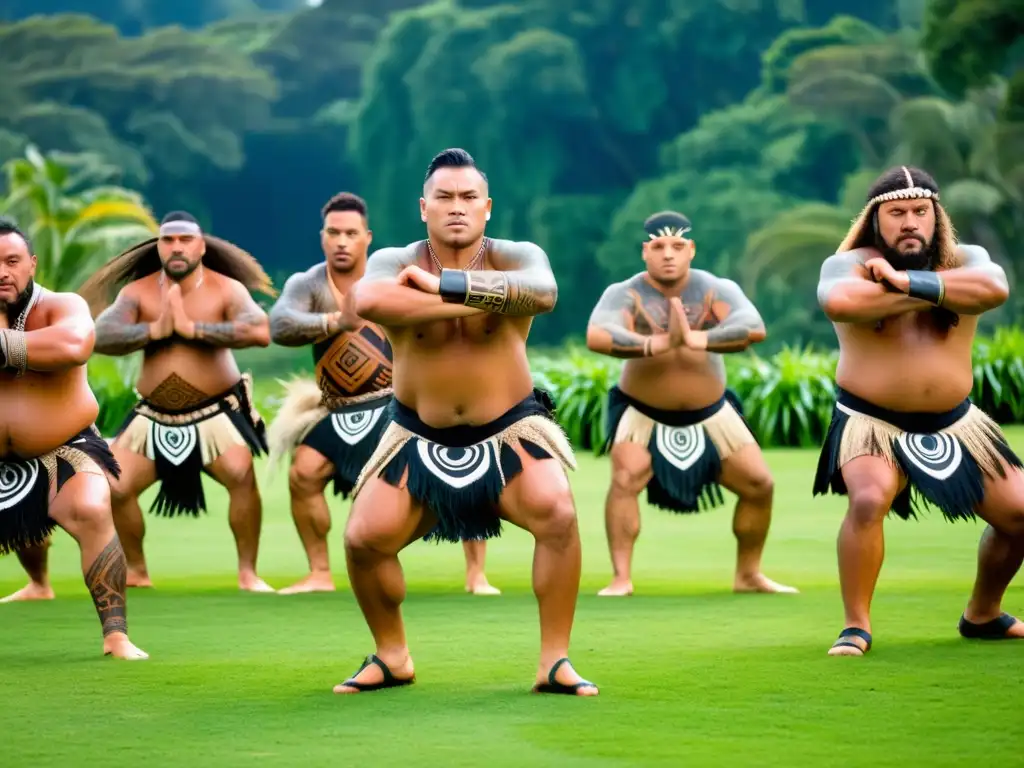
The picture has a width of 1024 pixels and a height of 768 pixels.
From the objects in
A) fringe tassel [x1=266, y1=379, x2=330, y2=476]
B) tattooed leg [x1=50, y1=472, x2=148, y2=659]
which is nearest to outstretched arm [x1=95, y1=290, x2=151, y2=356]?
fringe tassel [x1=266, y1=379, x2=330, y2=476]

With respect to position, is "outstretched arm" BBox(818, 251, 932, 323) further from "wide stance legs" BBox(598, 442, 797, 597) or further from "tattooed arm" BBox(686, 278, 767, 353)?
"wide stance legs" BBox(598, 442, 797, 597)

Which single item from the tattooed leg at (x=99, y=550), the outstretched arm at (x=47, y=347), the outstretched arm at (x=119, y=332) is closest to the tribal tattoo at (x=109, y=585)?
the tattooed leg at (x=99, y=550)

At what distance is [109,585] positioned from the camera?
5.80m

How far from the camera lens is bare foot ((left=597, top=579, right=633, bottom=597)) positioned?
7359mm

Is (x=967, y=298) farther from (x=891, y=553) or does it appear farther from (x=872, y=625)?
(x=891, y=553)

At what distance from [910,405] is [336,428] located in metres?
2.80

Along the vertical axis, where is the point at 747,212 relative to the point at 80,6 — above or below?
below

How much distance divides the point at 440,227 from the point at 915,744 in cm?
195

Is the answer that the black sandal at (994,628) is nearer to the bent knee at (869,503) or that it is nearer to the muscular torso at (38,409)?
the bent knee at (869,503)

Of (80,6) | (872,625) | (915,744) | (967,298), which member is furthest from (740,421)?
(80,6)

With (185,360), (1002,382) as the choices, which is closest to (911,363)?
(185,360)

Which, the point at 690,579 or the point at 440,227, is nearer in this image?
the point at 440,227

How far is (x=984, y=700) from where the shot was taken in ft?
15.5

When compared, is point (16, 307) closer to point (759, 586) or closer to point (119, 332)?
point (119, 332)
